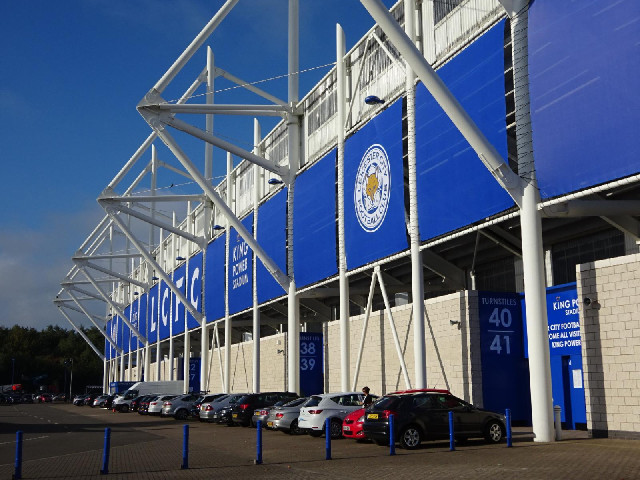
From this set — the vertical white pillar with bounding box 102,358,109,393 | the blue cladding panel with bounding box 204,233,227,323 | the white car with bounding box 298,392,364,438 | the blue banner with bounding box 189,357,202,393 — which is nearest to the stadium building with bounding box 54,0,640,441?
the white car with bounding box 298,392,364,438

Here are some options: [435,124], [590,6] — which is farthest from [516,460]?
[435,124]

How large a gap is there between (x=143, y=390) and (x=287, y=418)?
34667 millimetres

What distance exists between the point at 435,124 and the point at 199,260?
123ft

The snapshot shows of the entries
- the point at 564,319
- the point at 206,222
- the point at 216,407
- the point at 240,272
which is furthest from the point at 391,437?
the point at 206,222

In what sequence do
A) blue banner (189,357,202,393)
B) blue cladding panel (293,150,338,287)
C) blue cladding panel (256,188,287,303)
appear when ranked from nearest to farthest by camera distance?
1. blue cladding panel (293,150,338,287)
2. blue cladding panel (256,188,287,303)
3. blue banner (189,357,202,393)

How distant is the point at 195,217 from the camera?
6644cm

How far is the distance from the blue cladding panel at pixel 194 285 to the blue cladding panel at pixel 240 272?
843 cm

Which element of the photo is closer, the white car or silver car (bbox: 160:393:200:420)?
the white car

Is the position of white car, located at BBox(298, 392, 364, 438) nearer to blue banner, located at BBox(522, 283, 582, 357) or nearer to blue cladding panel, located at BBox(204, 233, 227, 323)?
blue banner, located at BBox(522, 283, 582, 357)

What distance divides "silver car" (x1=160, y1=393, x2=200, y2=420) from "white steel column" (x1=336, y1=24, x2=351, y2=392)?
41.8ft

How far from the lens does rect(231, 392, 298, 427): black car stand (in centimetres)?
3175

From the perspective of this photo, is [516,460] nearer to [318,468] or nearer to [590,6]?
[318,468]

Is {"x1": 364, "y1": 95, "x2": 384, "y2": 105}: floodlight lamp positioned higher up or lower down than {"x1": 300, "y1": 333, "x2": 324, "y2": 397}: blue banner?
higher up

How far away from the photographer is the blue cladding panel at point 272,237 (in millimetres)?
41906
